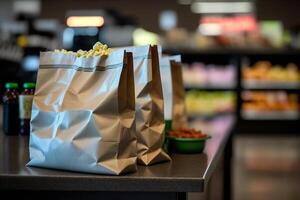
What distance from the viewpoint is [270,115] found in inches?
345

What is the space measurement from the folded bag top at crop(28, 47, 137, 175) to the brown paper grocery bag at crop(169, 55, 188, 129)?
68 cm

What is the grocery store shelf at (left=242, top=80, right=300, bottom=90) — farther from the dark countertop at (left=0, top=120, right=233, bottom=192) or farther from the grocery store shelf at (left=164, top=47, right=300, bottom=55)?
the dark countertop at (left=0, top=120, right=233, bottom=192)

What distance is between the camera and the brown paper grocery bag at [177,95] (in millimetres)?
2238

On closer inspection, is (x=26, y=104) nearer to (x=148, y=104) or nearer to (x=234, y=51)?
(x=148, y=104)

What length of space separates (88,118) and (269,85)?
305 inches

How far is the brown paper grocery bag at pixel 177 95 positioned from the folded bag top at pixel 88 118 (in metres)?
0.68

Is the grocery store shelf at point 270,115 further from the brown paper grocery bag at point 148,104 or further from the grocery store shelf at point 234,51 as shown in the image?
the brown paper grocery bag at point 148,104

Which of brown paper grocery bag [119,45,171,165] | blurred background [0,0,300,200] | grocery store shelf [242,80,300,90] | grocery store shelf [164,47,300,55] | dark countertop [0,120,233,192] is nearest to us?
dark countertop [0,120,233,192]

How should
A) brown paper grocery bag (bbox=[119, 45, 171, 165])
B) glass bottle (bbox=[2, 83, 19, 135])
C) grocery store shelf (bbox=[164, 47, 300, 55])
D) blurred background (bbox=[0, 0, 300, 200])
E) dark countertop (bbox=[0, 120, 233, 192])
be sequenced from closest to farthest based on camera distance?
dark countertop (bbox=[0, 120, 233, 192]) < brown paper grocery bag (bbox=[119, 45, 171, 165]) < glass bottle (bbox=[2, 83, 19, 135]) < blurred background (bbox=[0, 0, 300, 200]) < grocery store shelf (bbox=[164, 47, 300, 55])

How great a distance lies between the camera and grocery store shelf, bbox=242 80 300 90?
28.9 ft

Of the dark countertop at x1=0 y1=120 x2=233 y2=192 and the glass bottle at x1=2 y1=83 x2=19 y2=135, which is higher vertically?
the glass bottle at x1=2 y1=83 x2=19 y2=135

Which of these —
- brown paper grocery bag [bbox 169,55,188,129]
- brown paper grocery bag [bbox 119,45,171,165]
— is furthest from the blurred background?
brown paper grocery bag [bbox 119,45,171,165]

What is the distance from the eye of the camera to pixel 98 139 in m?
1.50

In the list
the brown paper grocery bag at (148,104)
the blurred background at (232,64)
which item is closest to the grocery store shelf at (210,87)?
the blurred background at (232,64)
